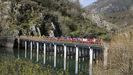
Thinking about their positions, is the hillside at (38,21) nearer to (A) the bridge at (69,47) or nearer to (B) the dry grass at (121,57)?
(A) the bridge at (69,47)

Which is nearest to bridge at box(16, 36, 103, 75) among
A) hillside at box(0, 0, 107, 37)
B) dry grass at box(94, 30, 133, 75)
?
hillside at box(0, 0, 107, 37)

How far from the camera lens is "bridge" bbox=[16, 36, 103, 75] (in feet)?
191

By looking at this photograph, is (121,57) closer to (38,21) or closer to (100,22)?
(38,21)

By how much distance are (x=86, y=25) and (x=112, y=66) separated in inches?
4567

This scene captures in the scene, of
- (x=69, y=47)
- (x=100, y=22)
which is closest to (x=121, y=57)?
(x=69, y=47)

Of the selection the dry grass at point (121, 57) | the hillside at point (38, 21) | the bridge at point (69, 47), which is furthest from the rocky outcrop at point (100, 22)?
the dry grass at point (121, 57)

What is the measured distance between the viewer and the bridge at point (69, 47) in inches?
2287

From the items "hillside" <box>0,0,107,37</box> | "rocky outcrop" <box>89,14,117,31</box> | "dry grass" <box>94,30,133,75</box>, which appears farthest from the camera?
"rocky outcrop" <box>89,14,117,31</box>

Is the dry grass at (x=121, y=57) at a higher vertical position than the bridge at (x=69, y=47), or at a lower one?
higher

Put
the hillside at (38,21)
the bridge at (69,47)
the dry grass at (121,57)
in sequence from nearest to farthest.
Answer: the dry grass at (121,57) < the bridge at (69,47) < the hillside at (38,21)

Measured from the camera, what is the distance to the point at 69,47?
8375 centimetres

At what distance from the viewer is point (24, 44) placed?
11088 centimetres

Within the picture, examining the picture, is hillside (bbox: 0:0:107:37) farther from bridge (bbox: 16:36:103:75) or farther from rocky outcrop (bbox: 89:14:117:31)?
bridge (bbox: 16:36:103:75)

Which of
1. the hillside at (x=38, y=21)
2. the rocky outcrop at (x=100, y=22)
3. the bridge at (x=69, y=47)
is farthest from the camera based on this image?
the rocky outcrop at (x=100, y=22)
